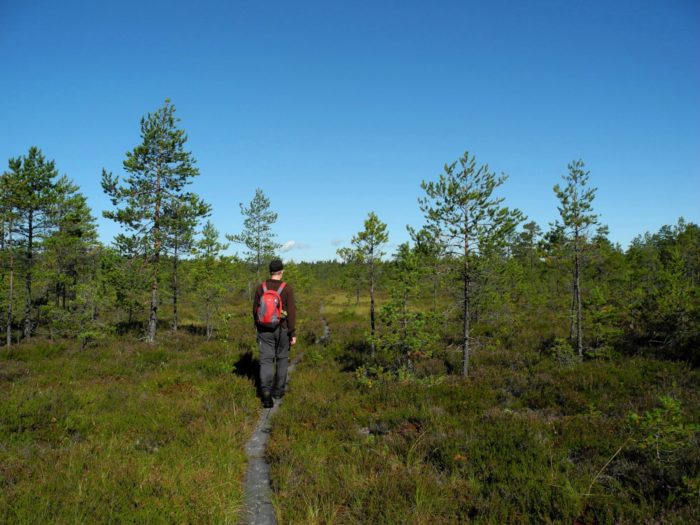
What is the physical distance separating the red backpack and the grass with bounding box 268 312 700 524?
188 centimetres

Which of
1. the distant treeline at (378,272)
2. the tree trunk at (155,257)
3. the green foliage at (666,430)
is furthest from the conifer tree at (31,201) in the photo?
the green foliage at (666,430)

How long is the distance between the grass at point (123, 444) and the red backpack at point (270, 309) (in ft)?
6.13

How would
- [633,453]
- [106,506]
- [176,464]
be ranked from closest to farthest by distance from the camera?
[106,506], [176,464], [633,453]

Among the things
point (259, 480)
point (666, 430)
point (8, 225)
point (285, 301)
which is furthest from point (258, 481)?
point (8, 225)

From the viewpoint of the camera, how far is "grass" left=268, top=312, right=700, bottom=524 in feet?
13.1

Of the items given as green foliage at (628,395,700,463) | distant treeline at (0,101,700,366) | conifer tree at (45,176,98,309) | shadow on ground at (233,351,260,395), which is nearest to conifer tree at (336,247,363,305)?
distant treeline at (0,101,700,366)

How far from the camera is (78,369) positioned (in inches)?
435

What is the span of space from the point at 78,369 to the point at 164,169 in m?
10.0

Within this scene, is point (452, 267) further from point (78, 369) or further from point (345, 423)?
point (78, 369)

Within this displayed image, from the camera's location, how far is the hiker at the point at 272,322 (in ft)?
24.8

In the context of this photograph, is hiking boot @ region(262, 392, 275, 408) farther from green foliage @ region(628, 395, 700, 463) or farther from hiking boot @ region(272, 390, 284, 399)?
green foliage @ region(628, 395, 700, 463)

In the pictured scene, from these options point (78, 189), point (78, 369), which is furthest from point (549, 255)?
point (78, 189)

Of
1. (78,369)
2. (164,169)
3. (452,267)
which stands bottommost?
(78,369)

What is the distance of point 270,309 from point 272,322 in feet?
0.95
